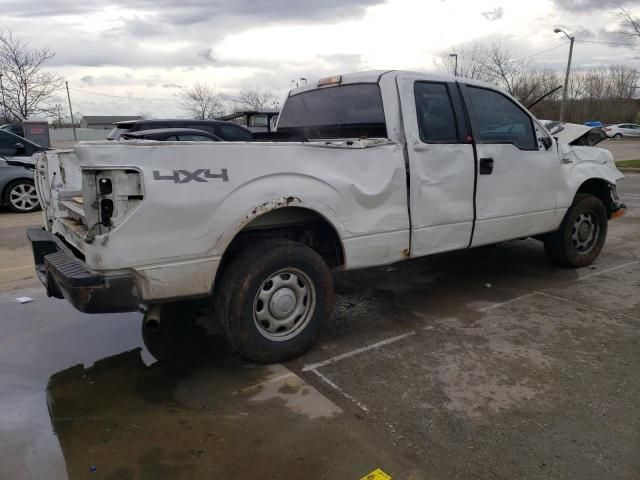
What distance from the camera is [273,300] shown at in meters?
3.51

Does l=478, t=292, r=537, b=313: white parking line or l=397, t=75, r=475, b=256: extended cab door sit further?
l=478, t=292, r=537, b=313: white parking line

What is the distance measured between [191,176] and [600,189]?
4948 millimetres

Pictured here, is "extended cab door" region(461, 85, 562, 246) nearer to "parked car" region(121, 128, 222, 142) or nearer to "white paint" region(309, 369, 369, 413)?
"white paint" region(309, 369, 369, 413)

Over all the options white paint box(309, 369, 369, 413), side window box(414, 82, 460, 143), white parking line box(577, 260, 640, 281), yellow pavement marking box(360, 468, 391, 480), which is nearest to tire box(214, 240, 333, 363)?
white paint box(309, 369, 369, 413)

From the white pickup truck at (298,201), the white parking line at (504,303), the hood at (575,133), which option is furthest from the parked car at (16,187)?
the hood at (575,133)

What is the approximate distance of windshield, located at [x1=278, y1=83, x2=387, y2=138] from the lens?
4.18m

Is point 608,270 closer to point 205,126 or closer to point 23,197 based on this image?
point 205,126

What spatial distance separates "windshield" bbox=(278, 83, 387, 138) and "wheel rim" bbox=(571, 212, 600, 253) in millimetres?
2888

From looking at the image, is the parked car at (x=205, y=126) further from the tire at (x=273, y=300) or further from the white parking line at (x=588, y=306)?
the tire at (x=273, y=300)

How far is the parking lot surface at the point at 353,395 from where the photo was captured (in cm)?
261

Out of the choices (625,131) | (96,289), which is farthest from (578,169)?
(625,131)

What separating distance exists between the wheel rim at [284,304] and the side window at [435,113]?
1536 mm

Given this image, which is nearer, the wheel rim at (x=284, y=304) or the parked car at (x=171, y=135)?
the wheel rim at (x=284, y=304)

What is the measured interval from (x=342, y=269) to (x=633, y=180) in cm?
1452
